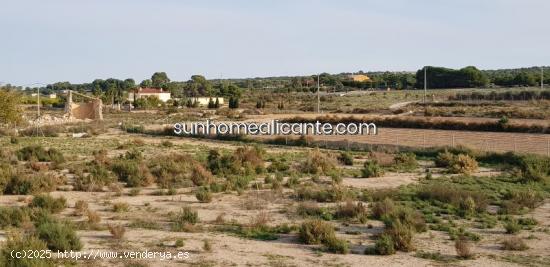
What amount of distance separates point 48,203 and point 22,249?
21.5ft

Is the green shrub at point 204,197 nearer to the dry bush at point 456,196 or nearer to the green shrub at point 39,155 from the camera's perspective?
the dry bush at point 456,196

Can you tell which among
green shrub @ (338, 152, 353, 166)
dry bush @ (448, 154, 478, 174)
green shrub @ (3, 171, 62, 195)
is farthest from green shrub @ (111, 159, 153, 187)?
dry bush @ (448, 154, 478, 174)

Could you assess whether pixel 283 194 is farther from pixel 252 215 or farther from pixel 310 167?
pixel 310 167

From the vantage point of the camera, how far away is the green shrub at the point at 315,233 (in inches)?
553

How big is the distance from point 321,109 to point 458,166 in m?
58.3

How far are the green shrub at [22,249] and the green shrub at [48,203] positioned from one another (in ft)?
16.4

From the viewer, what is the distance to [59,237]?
1266cm

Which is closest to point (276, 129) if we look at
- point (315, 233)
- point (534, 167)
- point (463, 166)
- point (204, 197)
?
point (463, 166)

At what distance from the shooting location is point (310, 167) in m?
28.2

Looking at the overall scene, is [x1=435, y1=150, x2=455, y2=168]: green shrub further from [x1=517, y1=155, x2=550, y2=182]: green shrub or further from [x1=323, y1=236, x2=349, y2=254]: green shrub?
[x1=323, y1=236, x2=349, y2=254]: green shrub

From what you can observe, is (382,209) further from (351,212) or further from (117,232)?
(117,232)

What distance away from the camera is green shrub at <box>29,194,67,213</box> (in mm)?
17281

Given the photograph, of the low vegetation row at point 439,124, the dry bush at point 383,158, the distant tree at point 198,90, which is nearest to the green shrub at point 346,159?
the dry bush at point 383,158

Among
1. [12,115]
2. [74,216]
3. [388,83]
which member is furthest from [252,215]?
[388,83]
